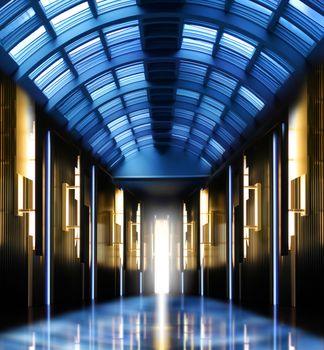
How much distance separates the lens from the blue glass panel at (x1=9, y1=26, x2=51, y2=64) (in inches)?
1080

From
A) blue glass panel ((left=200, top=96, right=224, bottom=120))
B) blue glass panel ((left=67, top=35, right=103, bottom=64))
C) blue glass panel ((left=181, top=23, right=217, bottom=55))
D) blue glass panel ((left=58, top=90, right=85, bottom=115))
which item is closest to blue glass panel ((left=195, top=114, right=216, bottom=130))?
blue glass panel ((left=200, top=96, right=224, bottom=120))

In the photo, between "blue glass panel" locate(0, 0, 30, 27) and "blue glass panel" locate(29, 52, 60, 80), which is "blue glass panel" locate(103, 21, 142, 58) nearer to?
"blue glass panel" locate(29, 52, 60, 80)

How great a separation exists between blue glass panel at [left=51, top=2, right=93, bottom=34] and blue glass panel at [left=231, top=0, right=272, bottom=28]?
4.97 m

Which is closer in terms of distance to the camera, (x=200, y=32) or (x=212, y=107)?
(x=200, y=32)

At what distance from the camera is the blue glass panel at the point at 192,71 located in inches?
1431

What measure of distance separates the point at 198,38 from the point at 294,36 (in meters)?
5.85

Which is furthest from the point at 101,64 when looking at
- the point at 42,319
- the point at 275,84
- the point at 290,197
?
the point at 42,319

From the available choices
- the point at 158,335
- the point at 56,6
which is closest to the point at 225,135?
the point at 56,6

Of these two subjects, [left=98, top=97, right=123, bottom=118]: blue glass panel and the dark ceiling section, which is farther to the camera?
Answer: [left=98, top=97, right=123, bottom=118]: blue glass panel

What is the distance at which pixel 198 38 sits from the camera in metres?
31.9

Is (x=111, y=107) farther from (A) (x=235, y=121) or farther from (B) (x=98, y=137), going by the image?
(A) (x=235, y=121)

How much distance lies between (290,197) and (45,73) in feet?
35.1

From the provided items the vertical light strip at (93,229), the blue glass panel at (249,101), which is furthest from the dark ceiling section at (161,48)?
the vertical light strip at (93,229)

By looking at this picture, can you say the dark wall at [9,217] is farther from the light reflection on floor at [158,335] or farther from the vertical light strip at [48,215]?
the vertical light strip at [48,215]
